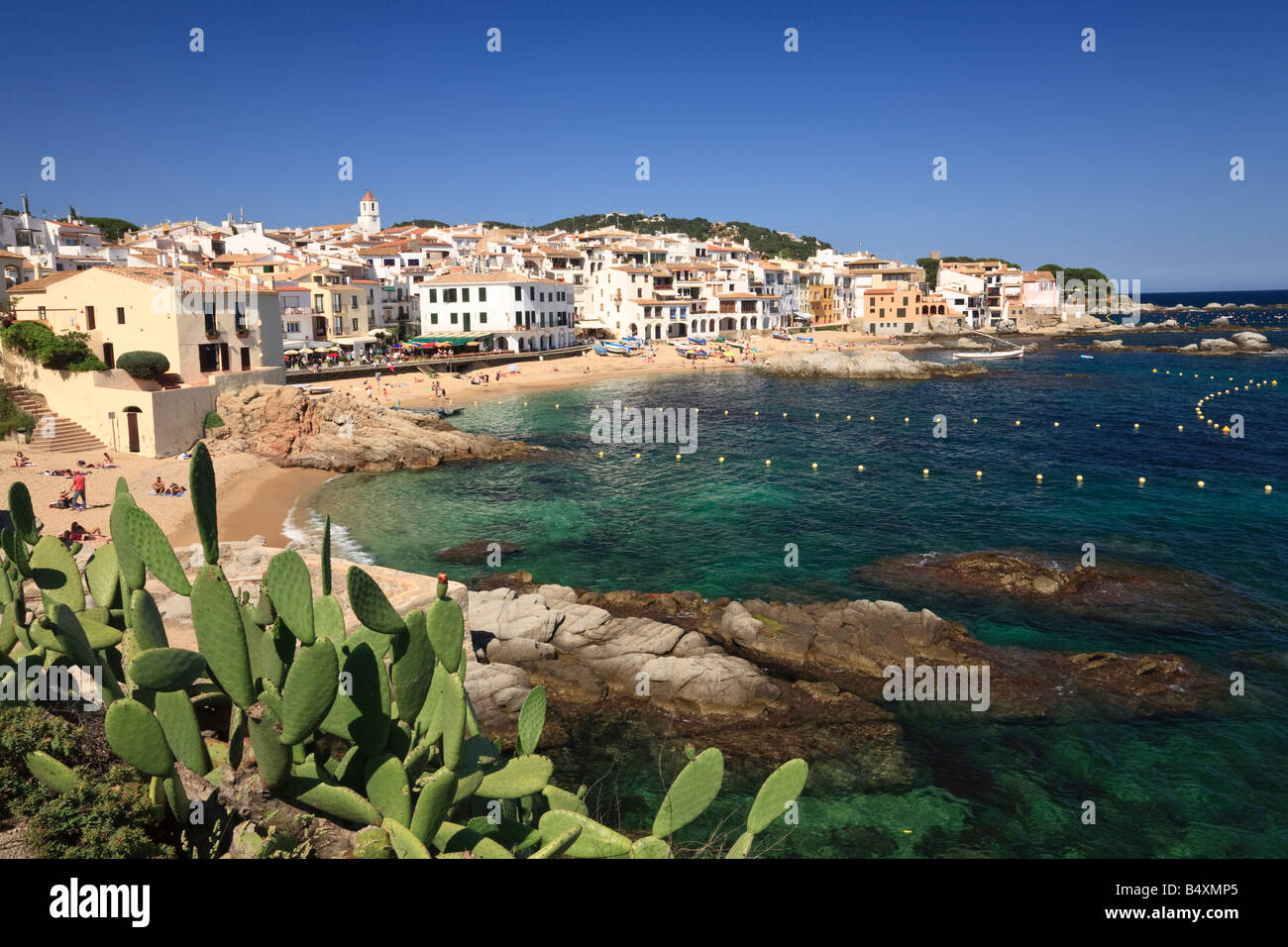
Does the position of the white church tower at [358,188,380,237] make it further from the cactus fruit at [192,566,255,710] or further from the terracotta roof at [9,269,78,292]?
the cactus fruit at [192,566,255,710]

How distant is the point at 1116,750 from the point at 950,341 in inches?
4429

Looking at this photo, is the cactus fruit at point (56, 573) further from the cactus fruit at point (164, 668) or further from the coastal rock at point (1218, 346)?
the coastal rock at point (1218, 346)

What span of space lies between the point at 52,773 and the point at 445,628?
320 centimetres

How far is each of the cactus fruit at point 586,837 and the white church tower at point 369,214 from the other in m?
135

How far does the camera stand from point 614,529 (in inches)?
1212

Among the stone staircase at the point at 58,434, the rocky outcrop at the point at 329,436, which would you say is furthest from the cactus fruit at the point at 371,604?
the rocky outcrop at the point at 329,436

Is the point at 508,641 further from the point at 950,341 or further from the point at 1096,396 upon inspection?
the point at 950,341

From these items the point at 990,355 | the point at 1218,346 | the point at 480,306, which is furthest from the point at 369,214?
the point at 1218,346

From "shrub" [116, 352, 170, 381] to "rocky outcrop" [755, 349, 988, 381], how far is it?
5884 cm

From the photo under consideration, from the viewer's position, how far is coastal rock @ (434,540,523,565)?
2739 cm

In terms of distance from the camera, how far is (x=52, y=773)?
6648 millimetres

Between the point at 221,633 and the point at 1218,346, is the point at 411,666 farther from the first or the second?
the point at 1218,346

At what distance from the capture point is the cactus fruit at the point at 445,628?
755cm
